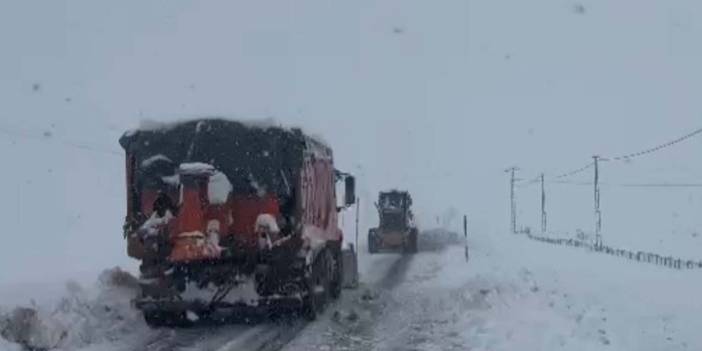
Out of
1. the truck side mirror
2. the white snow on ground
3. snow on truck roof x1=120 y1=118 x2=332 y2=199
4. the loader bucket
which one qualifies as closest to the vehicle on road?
the white snow on ground

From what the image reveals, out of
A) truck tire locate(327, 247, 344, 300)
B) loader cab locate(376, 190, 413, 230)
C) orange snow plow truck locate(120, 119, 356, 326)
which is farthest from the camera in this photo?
loader cab locate(376, 190, 413, 230)

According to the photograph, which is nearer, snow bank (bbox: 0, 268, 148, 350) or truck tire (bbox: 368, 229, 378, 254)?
snow bank (bbox: 0, 268, 148, 350)

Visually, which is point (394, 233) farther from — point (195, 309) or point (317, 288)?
point (195, 309)

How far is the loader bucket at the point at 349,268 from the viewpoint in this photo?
70.3ft

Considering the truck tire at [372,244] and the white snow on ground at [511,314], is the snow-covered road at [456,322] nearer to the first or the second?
the white snow on ground at [511,314]

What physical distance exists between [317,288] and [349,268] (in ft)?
18.7

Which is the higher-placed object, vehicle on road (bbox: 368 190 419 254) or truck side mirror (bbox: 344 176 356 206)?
truck side mirror (bbox: 344 176 356 206)

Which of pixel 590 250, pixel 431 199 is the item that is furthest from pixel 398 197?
pixel 431 199

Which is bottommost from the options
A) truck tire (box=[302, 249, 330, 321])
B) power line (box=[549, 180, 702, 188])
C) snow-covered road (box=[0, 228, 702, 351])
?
snow-covered road (box=[0, 228, 702, 351])

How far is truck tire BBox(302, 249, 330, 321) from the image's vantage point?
15537 mm

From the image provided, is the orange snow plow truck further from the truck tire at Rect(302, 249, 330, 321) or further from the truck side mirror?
the truck side mirror

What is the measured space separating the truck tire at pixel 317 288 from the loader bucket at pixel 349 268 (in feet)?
9.90

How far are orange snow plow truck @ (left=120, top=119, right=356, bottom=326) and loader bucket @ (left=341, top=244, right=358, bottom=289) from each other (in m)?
5.79

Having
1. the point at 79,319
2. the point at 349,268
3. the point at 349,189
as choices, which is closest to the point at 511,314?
the point at 79,319
